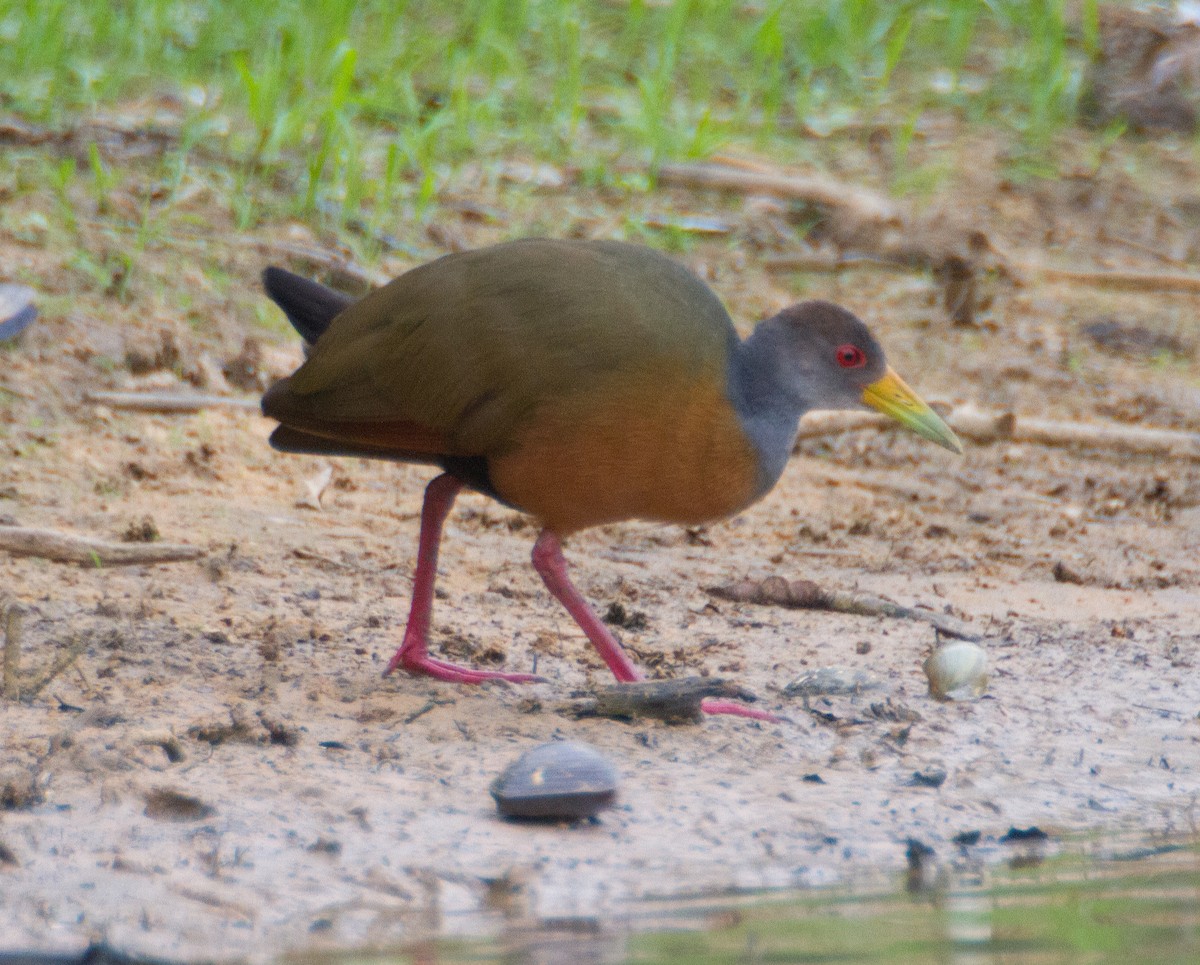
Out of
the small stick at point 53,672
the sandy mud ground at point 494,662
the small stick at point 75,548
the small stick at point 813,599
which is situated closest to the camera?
the sandy mud ground at point 494,662

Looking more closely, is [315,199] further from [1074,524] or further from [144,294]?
[1074,524]

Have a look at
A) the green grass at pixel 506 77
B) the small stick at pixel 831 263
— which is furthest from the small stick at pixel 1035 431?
the green grass at pixel 506 77

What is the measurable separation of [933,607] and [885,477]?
127 cm

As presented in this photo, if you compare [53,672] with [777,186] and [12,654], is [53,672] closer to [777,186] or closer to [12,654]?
[12,654]

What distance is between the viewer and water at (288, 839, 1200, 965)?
8.63 feet

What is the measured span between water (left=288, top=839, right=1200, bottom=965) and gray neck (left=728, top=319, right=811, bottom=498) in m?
1.16

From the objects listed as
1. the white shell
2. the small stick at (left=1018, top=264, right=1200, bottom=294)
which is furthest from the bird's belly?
the small stick at (left=1018, top=264, right=1200, bottom=294)

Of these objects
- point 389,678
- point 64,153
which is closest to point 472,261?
point 389,678

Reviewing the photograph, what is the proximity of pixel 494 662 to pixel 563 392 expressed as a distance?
2.75 feet

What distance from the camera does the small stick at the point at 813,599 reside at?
4684 millimetres

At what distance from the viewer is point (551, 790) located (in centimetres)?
321

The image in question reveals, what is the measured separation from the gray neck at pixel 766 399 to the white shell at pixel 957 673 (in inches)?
23.2

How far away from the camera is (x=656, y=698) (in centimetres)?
381

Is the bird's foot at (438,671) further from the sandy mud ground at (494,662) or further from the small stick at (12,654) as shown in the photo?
the small stick at (12,654)
